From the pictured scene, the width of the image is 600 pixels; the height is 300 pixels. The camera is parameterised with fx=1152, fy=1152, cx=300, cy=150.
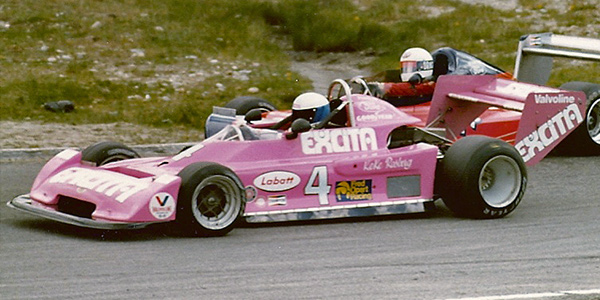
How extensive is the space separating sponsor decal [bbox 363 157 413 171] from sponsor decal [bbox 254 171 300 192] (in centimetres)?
66

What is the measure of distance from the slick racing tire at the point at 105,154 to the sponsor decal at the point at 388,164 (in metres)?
2.11

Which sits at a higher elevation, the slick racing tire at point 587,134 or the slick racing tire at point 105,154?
the slick racing tire at point 105,154

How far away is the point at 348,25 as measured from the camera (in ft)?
71.4

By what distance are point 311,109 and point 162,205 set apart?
1931 mm

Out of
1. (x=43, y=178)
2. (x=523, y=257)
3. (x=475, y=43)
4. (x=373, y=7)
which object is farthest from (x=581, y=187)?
(x=373, y=7)

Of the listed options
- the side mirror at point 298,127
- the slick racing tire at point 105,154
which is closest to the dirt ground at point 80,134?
the slick racing tire at point 105,154

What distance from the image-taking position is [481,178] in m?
9.72

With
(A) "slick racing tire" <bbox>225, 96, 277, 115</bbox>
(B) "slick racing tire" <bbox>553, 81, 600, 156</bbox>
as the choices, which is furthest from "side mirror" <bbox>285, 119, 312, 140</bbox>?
(B) "slick racing tire" <bbox>553, 81, 600, 156</bbox>

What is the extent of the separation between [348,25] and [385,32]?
0.73 m

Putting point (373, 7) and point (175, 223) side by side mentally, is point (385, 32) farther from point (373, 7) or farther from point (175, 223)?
point (175, 223)

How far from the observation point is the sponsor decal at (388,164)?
967cm

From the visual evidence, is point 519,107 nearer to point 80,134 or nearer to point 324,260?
point 324,260

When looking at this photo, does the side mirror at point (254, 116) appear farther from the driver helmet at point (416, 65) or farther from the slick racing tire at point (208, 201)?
the driver helmet at point (416, 65)

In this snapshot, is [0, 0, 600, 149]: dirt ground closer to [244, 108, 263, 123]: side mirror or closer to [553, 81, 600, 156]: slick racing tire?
[244, 108, 263, 123]: side mirror
